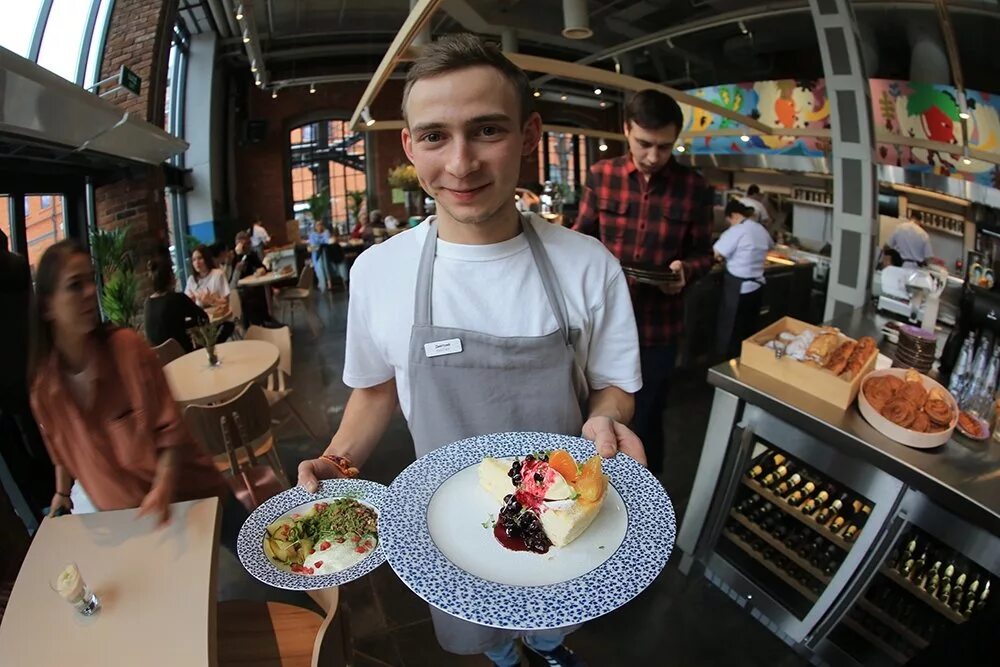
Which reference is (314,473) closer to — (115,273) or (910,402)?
(910,402)

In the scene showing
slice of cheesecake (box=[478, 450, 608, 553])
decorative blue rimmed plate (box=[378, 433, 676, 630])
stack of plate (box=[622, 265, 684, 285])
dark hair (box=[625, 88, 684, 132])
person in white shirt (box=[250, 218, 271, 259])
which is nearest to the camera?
decorative blue rimmed plate (box=[378, 433, 676, 630])

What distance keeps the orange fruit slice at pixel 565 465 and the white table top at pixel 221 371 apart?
255 centimetres

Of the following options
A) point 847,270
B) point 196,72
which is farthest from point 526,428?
point 196,72

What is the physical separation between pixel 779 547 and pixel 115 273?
144 inches

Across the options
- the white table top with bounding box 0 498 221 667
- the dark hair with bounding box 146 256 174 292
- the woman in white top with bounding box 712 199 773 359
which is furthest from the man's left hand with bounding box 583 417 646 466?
the woman in white top with bounding box 712 199 773 359

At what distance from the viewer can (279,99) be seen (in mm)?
2834

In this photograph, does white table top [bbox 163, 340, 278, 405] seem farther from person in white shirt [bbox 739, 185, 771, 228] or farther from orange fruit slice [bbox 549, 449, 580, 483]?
person in white shirt [bbox 739, 185, 771, 228]

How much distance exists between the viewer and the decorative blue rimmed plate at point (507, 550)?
619 mm

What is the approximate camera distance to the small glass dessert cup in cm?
96

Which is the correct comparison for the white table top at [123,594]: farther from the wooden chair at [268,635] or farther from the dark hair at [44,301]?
the dark hair at [44,301]

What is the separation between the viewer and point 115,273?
9.16ft

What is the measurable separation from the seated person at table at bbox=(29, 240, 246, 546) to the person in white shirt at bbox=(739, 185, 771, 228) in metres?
5.27

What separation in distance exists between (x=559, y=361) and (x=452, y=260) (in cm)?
30

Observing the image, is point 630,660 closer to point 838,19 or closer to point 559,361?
point 559,361
